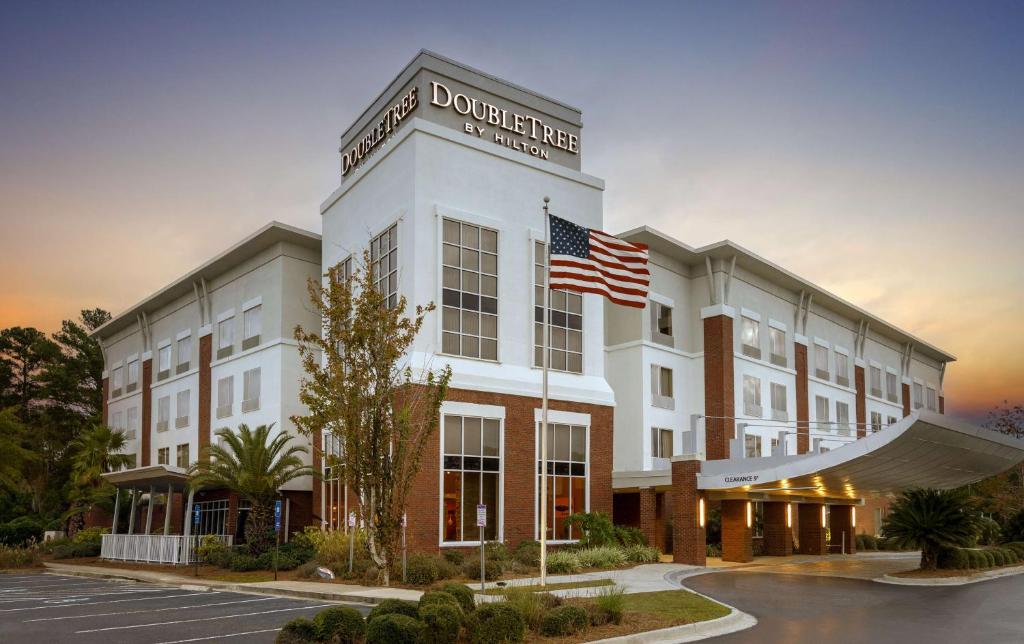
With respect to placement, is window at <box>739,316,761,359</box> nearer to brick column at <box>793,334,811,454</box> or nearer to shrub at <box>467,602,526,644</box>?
brick column at <box>793,334,811,454</box>

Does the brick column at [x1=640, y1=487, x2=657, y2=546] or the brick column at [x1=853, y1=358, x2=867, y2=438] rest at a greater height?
the brick column at [x1=853, y1=358, x2=867, y2=438]

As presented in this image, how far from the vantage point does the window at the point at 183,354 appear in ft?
178

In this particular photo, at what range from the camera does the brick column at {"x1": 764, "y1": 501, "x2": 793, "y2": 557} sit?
4294 cm

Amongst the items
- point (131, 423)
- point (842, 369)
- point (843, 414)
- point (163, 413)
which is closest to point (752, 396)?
point (843, 414)

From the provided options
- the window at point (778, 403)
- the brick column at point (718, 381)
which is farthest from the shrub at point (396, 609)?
the window at point (778, 403)

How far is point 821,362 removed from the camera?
5831cm

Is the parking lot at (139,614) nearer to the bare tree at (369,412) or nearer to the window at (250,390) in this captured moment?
the bare tree at (369,412)

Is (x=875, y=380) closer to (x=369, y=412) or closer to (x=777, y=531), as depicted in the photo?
(x=777, y=531)

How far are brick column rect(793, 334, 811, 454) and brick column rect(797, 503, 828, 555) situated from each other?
7261 mm

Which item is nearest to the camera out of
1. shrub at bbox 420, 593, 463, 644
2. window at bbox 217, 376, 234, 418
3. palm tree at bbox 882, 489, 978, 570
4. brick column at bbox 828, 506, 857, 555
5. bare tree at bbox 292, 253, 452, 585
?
shrub at bbox 420, 593, 463, 644

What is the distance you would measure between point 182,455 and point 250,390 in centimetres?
1026

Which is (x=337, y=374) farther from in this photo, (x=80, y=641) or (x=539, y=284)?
(x=539, y=284)

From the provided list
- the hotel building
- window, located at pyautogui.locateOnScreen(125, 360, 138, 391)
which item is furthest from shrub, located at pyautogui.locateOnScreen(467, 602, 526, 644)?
window, located at pyautogui.locateOnScreen(125, 360, 138, 391)

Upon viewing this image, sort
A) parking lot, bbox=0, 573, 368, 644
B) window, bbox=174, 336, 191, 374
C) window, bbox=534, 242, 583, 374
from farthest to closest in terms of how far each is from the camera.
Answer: window, bbox=174, 336, 191, 374 < window, bbox=534, 242, 583, 374 < parking lot, bbox=0, 573, 368, 644
